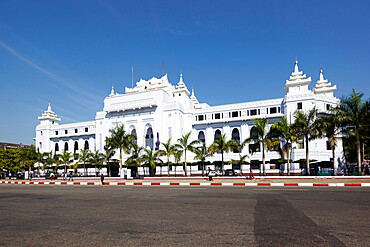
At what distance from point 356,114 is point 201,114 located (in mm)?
28476

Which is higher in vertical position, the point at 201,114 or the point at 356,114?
the point at 201,114

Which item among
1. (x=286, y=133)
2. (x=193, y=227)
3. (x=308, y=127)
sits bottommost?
(x=193, y=227)

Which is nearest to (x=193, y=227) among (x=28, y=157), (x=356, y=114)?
(x=356, y=114)

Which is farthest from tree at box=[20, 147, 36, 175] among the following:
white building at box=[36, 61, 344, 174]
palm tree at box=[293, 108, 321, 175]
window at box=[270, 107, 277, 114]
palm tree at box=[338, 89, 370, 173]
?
palm tree at box=[338, 89, 370, 173]

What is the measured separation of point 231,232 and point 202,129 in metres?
46.6

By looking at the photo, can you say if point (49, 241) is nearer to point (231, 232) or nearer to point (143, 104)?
point (231, 232)

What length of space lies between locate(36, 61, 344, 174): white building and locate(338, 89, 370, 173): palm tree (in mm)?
12809

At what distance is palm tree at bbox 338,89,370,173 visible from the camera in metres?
26.3

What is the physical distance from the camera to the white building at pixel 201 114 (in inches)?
1677

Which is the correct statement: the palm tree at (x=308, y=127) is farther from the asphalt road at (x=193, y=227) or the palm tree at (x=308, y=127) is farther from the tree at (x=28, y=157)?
the tree at (x=28, y=157)

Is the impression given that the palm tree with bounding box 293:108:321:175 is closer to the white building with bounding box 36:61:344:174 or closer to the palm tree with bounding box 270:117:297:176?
the palm tree with bounding box 270:117:297:176

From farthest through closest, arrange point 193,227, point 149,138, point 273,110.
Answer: point 149,138 < point 273,110 < point 193,227

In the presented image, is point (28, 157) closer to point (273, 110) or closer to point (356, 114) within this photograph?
point (273, 110)

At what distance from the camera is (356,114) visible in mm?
26500
